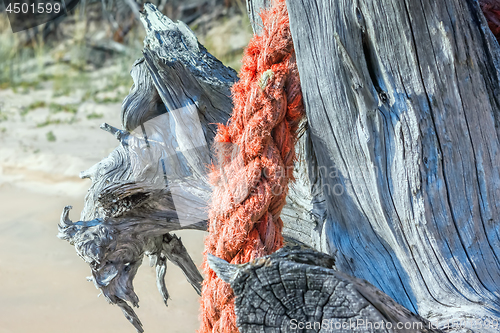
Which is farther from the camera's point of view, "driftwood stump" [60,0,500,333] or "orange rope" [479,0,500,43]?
"orange rope" [479,0,500,43]

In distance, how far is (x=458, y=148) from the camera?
1.28 metres

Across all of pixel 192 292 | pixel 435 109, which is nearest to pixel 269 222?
pixel 435 109

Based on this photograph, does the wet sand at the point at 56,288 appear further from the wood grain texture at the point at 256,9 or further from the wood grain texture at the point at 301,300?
the wood grain texture at the point at 301,300

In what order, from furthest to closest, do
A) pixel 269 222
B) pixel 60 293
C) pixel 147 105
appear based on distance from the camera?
pixel 60 293 → pixel 147 105 → pixel 269 222

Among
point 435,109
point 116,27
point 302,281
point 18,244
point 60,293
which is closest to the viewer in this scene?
point 302,281

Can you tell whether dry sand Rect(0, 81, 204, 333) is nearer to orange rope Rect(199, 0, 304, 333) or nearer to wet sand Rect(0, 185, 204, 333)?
wet sand Rect(0, 185, 204, 333)

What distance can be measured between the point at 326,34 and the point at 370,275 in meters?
0.70

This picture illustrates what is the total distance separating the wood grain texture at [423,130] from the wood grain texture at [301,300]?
32 centimetres

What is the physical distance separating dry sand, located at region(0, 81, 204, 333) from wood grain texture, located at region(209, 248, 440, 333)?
2.76m

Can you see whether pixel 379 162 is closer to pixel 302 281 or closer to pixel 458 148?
pixel 458 148

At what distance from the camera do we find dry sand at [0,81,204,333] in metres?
3.66

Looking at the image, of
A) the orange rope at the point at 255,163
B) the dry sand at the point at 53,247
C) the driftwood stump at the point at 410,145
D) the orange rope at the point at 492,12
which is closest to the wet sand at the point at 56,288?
the dry sand at the point at 53,247

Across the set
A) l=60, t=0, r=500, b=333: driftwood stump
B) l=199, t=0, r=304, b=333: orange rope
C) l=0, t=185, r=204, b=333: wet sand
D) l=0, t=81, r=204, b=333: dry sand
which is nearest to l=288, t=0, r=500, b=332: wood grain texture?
l=60, t=0, r=500, b=333: driftwood stump

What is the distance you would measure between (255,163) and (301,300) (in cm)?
50
